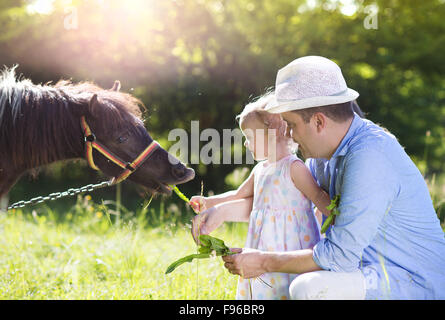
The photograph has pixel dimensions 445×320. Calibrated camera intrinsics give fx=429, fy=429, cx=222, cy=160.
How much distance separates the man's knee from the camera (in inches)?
78.3

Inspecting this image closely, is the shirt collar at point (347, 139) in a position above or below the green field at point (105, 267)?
above

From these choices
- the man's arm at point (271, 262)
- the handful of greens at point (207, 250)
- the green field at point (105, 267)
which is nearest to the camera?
the man's arm at point (271, 262)

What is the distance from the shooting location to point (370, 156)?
2033 mm

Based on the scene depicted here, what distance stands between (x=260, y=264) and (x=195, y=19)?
6.99 m

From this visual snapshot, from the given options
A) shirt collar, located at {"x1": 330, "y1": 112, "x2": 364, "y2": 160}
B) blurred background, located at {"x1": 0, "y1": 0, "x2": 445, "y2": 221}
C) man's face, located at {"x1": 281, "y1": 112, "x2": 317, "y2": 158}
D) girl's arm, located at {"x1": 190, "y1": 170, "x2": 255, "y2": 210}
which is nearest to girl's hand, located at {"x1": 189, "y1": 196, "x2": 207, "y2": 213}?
girl's arm, located at {"x1": 190, "y1": 170, "x2": 255, "y2": 210}

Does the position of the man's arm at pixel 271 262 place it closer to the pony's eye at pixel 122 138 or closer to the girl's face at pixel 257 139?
the girl's face at pixel 257 139

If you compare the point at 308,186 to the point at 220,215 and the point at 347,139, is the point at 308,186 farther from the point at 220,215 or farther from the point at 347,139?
the point at 220,215

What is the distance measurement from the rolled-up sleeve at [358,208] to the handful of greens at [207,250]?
1.58 ft

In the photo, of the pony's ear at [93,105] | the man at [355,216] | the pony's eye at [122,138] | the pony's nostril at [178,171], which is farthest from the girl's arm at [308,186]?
the pony's ear at [93,105]

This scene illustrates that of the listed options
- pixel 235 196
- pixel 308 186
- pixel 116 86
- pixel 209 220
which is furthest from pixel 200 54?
pixel 308 186

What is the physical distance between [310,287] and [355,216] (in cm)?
39

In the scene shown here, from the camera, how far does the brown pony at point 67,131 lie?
2770mm
